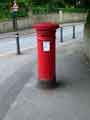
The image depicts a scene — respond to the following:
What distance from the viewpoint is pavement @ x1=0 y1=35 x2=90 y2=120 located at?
22.8ft

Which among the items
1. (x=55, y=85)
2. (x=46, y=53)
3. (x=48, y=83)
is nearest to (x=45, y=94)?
(x=48, y=83)

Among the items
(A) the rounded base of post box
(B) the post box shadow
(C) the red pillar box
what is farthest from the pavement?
(C) the red pillar box

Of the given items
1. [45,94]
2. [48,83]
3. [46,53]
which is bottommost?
[45,94]

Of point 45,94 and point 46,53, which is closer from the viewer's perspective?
point 45,94

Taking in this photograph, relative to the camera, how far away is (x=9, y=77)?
Answer: 1067 cm

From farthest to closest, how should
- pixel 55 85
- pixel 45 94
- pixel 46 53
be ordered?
pixel 55 85 < pixel 46 53 < pixel 45 94

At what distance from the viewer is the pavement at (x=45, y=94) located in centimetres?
695

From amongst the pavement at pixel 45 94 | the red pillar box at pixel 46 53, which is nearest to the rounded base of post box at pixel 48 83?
the red pillar box at pixel 46 53

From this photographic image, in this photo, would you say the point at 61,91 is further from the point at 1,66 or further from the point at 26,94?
the point at 1,66

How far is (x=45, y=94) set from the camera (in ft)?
27.4

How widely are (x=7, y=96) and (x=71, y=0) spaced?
368 inches

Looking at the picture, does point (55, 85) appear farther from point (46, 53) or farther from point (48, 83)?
point (46, 53)

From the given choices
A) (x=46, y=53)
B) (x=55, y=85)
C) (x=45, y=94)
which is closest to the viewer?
(x=45, y=94)

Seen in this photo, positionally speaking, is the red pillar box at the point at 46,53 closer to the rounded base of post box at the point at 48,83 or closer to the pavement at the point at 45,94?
the rounded base of post box at the point at 48,83
